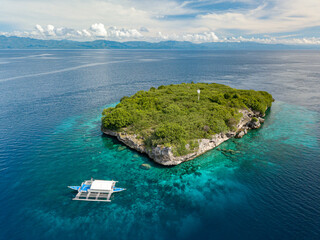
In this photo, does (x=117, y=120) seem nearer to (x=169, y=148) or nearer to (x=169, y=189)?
(x=169, y=148)

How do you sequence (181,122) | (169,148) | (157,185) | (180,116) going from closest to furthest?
(157,185)
(169,148)
(181,122)
(180,116)

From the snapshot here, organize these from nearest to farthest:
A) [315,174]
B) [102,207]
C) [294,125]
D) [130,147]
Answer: [102,207], [315,174], [130,147], [294,125]

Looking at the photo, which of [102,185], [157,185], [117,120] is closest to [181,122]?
[117,120]

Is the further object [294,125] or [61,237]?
[294,125]

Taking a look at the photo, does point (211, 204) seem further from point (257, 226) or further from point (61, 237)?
point (61, 237)

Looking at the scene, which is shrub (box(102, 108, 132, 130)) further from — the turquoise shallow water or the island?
the turquoise shallow water

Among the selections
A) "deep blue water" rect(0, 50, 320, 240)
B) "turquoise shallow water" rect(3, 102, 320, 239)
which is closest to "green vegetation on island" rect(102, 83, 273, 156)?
"turquoise shallow water" rect(3, 102, 320, 239)

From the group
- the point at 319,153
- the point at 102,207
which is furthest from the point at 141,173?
the point at 319,153
